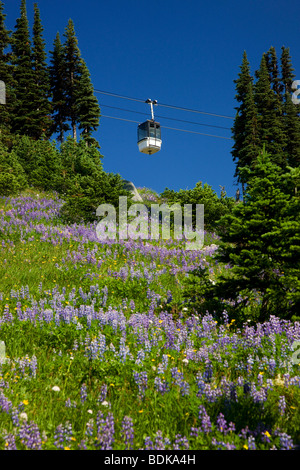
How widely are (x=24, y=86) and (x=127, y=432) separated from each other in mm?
44219

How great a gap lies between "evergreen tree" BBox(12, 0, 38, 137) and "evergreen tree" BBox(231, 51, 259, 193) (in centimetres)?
2217

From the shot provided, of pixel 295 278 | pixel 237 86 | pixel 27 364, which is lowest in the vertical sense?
pixel 27 364

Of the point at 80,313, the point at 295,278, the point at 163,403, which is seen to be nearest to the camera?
the point at 163,403

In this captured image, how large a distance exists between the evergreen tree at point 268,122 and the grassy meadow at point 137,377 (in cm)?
3616

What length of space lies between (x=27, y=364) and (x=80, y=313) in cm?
163

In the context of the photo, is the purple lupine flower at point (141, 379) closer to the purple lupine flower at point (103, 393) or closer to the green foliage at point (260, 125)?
the purple lupine flower at point (103, 393)

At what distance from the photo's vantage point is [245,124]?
3919 cm

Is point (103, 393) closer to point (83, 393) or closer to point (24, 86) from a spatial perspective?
point (83, 393)

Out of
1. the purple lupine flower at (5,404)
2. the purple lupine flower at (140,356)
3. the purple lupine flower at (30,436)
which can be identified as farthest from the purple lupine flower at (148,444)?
the purple lupine flower at (5,404)

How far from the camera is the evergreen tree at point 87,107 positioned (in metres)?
37.8

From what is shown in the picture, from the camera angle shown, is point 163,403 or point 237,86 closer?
point 163,403

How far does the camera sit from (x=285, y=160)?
41.9 metres
